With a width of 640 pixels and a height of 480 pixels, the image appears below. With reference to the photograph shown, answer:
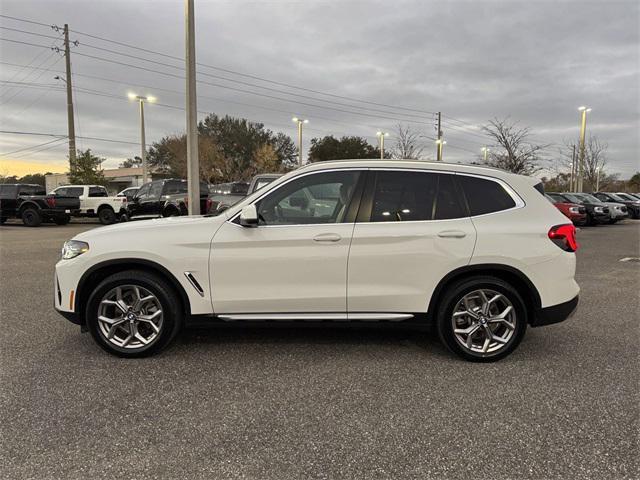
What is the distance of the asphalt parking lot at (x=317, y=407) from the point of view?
257 centimetres

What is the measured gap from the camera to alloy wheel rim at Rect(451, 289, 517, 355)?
3.95m

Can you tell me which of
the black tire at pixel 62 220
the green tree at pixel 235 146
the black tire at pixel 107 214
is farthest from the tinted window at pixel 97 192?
the green tree at pixel 235 146

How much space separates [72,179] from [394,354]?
102ft

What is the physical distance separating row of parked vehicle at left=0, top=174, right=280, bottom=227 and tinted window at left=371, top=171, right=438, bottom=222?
11982 mm

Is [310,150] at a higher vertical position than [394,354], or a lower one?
higher

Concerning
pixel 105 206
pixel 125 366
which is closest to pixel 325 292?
pixel 125 366

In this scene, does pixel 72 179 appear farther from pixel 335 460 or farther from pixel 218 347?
pixel 335 460

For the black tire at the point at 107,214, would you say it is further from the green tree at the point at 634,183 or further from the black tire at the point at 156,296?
the green tree at the point at 634,183

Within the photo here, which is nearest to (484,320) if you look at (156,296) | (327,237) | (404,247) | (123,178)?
(404,247)

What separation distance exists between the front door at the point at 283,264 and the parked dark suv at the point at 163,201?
13300 mm

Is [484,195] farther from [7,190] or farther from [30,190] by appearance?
[7,190]

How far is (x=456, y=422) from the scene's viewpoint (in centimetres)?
302

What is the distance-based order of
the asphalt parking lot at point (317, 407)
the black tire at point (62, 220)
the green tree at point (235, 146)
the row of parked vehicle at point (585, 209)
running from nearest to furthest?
the asphalt parking lot at point (317, 407) → the row of parked vehicle at point (585, 209) → the black tire at point (62, 220) → the green tree at point (235, 146)

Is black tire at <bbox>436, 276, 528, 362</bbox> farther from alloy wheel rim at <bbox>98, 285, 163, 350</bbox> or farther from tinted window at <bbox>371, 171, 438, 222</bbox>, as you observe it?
alloy wheel rim at <bbox>98, 285, 163, 350</bbox>
